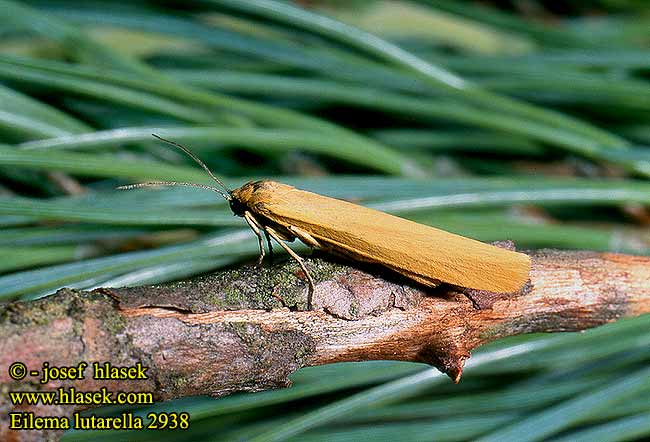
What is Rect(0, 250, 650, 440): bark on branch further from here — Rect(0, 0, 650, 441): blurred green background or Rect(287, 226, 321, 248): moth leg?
Rect(0, 0, 650, 441): blurred green background

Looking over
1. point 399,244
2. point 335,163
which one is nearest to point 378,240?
point 399,244

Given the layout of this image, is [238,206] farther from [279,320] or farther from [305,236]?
[279,320]

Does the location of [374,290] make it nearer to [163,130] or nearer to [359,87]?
[163,130]

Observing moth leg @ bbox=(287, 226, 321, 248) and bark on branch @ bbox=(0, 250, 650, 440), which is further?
moth leg @ bbox=(287, 226, 321, 248)

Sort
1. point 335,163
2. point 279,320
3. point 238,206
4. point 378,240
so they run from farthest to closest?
point 335,163 < point 238,206 < point 378,240 < point 279,320

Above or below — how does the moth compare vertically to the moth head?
below

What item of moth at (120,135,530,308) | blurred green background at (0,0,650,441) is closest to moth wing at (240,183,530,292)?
moth at (120,135,530,308)
